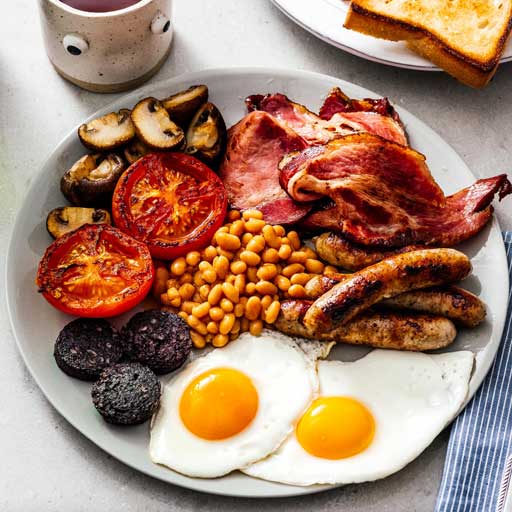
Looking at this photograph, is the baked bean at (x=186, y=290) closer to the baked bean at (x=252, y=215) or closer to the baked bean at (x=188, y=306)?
the baked bean at (x=188, y=306)

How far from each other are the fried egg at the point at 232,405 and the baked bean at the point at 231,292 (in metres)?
0.18

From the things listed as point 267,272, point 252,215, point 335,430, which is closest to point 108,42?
point 252,215

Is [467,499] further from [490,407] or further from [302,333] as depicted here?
[302,333]

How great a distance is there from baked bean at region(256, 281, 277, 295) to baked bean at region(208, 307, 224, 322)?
158 mm

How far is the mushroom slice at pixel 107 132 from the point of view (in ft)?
10.9

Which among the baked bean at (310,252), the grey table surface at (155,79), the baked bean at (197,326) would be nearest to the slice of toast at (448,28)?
the grey table surface at (155,79)

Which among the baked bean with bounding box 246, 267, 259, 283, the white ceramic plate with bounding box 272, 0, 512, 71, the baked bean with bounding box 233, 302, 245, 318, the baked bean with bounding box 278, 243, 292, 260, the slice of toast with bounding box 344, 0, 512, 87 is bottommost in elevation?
the baked bean with bounding box 233, 302, 245, 318

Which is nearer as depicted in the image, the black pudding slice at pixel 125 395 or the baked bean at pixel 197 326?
the black pudding slice at pixel 125 395

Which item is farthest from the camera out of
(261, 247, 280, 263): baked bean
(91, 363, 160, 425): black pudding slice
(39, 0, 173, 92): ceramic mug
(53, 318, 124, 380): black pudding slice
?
(39, 0, 173, 92): ceramic mug

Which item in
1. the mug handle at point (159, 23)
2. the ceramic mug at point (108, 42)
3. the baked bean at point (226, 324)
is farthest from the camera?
the mug handle at point (159, 23)

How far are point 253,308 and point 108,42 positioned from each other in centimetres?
120

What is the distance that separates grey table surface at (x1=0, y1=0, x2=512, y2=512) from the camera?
3012mm

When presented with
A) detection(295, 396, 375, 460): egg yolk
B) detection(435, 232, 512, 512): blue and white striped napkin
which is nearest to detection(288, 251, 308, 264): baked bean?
detection(295, 396, 375, 460): egg yolk

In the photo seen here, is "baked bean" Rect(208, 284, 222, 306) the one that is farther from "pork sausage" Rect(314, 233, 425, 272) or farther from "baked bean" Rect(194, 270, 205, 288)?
"pork sausage" Rect(314, 233, 425, 272)
